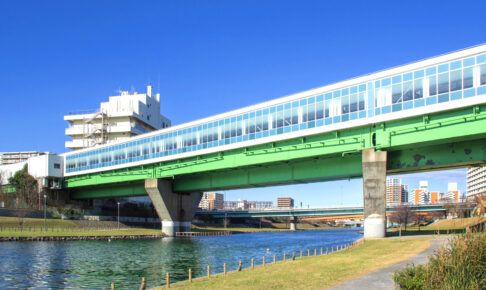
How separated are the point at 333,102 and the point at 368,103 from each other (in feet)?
17.6

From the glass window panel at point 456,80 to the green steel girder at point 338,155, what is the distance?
266 cm

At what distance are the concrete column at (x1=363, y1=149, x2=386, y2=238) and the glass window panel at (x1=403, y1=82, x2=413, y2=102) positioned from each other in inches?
280

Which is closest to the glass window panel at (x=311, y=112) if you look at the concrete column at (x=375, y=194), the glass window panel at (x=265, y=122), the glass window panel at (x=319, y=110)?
the glass window panel at (x=319, y=110)

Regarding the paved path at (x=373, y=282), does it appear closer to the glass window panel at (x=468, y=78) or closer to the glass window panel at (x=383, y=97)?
the glass window panel at (x=468, y=78)

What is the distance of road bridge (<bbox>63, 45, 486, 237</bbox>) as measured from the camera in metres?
50.0

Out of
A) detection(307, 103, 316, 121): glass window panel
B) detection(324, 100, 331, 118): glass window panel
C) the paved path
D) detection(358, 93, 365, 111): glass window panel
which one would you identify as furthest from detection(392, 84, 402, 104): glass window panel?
the paved path

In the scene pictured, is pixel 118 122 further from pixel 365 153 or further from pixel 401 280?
pixel 401 280

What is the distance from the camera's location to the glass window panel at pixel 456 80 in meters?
49.2

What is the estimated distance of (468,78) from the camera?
159 ft

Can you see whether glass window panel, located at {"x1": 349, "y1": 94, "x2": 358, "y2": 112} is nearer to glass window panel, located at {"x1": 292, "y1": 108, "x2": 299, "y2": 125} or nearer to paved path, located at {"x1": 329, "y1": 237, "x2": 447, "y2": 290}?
glass window panel, located at {"x1": 292, "y1": 108, "x2": 299, "y2": 125}

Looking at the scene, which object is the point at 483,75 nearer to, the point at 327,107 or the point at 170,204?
the point at 327,107

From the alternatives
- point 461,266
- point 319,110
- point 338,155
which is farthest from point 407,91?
point 461,266

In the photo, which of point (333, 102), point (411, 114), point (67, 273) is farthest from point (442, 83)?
point (67, 273)

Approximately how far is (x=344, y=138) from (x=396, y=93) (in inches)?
349
